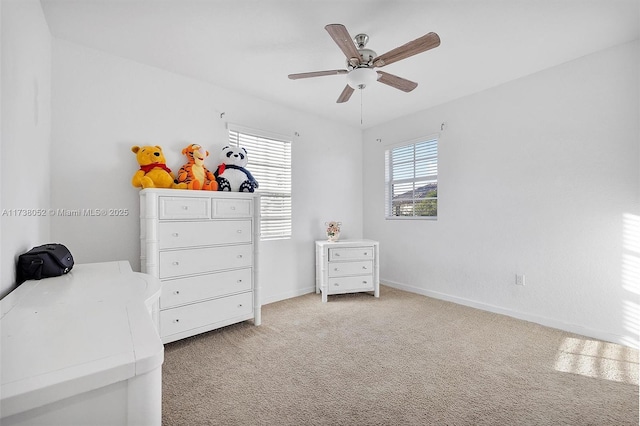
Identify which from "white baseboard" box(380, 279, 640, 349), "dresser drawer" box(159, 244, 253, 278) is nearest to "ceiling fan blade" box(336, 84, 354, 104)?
"dresser drawer" box(159, 244, 253, 278)

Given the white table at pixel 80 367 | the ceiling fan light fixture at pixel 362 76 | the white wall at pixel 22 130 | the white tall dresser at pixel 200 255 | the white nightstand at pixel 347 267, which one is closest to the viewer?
the white table at pixel 80 367

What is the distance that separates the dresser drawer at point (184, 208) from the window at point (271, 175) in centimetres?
106

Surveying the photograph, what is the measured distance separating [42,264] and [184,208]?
109 centimetres

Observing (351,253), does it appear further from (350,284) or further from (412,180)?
(412,180)

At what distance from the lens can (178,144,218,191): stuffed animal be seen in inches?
108

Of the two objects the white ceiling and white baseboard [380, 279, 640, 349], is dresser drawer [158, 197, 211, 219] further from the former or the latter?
white baseboard [380, 279, 640, 349]

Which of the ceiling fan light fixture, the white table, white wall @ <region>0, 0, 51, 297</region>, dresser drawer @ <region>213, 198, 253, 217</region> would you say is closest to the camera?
the white table

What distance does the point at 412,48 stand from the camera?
77.0 inches

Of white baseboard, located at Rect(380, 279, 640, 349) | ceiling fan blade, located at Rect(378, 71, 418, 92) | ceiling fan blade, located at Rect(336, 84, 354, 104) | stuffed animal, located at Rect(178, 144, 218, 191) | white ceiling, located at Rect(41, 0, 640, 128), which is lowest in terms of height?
white baseboard, located at Rect(380, 279, 640, 349)

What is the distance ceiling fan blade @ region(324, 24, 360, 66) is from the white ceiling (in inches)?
11.0

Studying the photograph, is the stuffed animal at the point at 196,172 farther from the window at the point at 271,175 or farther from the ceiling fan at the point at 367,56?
the ceiling fan at the point at 367,56

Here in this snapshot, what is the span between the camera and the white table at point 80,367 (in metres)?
0.55

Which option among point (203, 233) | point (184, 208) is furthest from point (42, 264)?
point (203, 233)

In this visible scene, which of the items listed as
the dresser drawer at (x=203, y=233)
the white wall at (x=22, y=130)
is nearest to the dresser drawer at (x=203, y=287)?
the dresser drawer at (x=203, y=233)
